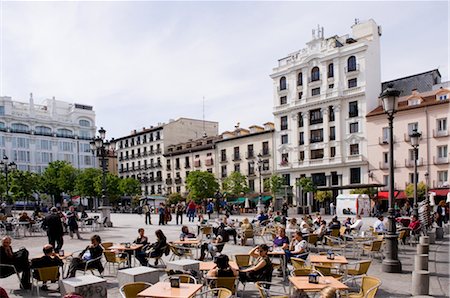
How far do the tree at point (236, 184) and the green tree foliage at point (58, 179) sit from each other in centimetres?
2857

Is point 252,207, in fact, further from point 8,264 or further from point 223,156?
point 8,264

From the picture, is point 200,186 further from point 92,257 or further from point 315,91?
point 92,257

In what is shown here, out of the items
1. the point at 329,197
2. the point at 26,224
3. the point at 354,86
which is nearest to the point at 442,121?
the point at 354,86

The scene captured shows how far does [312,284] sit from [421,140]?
3906 centimetres

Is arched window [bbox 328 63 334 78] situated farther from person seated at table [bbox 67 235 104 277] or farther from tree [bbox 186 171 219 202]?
person seated at table [bbox 67 235 104 277]

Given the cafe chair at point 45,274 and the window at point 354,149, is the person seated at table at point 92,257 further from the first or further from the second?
the window at point 354,149

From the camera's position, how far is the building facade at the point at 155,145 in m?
70.4

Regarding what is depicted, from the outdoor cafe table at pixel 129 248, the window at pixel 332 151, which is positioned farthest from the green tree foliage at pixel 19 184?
the outdoor cafe table at pixel 129 248

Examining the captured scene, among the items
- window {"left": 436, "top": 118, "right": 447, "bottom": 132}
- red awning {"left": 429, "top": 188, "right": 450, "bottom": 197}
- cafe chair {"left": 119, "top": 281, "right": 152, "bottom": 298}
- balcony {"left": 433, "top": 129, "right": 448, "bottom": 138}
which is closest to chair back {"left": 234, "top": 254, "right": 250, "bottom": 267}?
cafe chair {"left": 119, "top": 281, "right": 152, "bottom": 298}

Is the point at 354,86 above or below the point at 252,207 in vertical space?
above

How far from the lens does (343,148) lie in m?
46.1

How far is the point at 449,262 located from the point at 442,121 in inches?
1268

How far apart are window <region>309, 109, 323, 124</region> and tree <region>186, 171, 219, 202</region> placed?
15711 millimetres

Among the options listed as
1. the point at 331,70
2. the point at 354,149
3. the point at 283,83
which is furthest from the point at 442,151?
the point at 283,83
